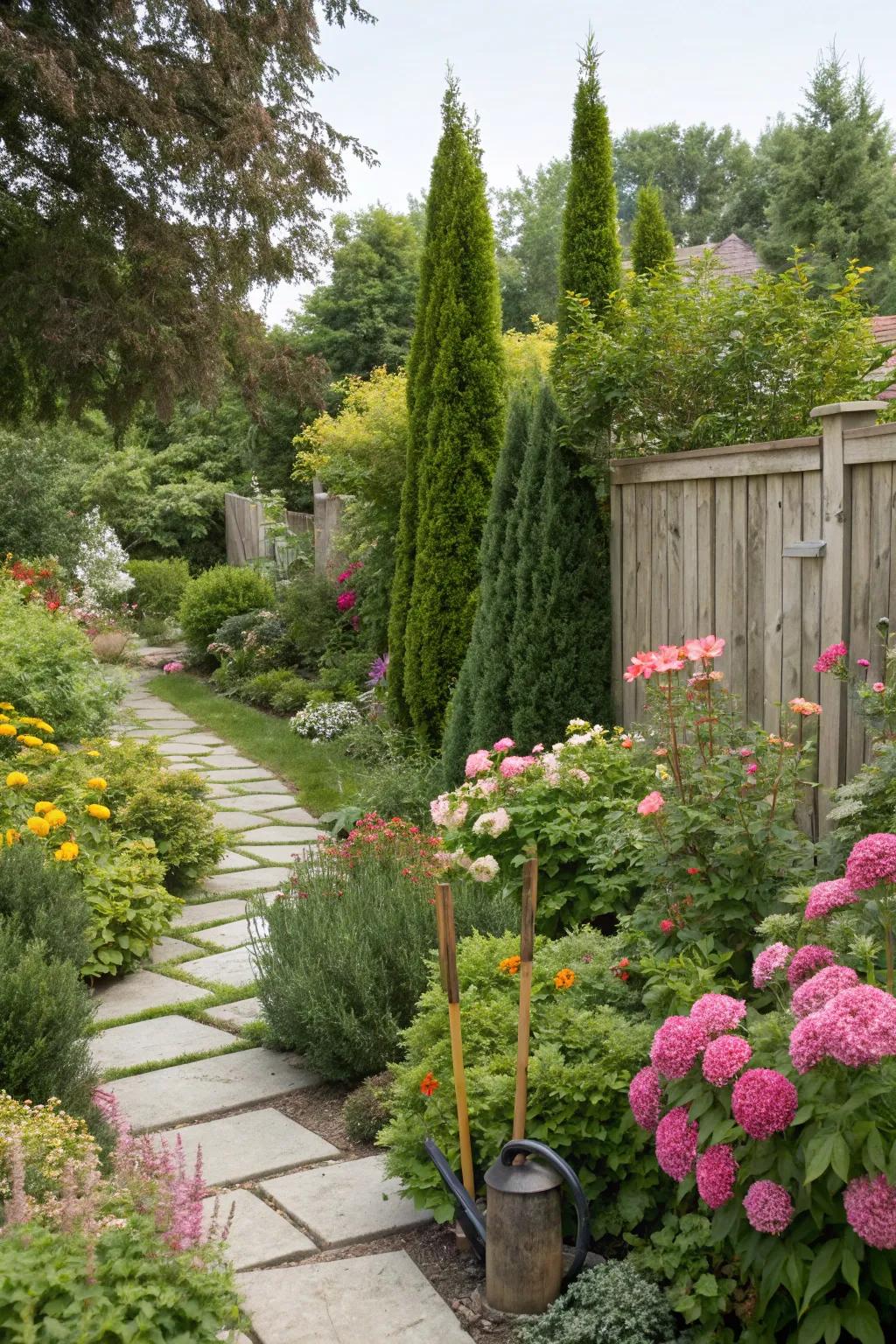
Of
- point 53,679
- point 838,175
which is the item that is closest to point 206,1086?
point 53,679

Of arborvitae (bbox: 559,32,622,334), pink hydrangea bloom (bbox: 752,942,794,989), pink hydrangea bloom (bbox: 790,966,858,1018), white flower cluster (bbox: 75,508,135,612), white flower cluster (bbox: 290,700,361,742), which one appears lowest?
white flower cluster (bbox: 290,700,361,742)

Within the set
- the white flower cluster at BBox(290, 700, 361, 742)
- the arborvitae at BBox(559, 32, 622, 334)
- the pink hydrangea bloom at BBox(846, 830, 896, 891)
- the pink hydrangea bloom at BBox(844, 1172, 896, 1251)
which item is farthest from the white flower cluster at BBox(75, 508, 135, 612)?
the pink hydrangea bloom at BBox(844, 1172, 896, 1251)

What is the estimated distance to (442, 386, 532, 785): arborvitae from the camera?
524 centimetres

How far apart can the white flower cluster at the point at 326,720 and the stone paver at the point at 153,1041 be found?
16.6 feet

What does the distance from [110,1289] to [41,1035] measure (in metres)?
1.26

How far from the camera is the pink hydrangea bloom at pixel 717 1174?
176 centimetres

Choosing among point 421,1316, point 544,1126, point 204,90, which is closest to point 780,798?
point 544,1126

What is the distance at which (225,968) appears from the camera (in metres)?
4.17

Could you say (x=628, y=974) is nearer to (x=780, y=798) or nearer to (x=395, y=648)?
(x=780, y=798)

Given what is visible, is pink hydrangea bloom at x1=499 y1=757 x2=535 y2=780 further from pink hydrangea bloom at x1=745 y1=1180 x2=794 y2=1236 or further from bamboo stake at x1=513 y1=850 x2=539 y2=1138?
pink hydrangea bloom at x1=745 y1=1180 x2=794 y2=1236

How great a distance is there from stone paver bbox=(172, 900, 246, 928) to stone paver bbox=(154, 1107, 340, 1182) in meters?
1.74

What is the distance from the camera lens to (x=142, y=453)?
1981 centimetres

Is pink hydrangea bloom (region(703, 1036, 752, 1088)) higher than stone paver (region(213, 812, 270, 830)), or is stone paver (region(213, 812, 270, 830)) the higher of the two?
pink hydrangea bloom (region(703, 1036, 752, 1088))

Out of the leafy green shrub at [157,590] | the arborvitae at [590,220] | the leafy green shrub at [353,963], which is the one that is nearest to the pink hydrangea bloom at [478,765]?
the leafy green shrub at [353,963]
